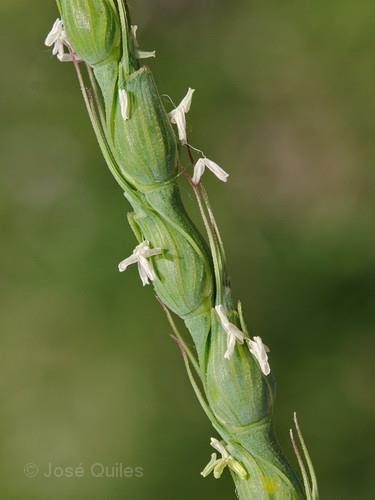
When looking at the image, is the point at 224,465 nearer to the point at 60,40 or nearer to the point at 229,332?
the point at 229,332

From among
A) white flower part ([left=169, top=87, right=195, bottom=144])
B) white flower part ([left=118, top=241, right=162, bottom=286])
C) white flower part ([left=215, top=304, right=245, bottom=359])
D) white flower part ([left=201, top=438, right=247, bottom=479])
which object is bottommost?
white flower part ([left=201, top=438, right=247, bottom=479])

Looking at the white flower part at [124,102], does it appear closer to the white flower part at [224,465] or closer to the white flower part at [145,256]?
the white flower part at [145,256]

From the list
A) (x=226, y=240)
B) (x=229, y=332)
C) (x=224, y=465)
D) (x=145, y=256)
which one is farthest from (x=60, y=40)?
(x=226, y=240)

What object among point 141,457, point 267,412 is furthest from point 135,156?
point 141,457

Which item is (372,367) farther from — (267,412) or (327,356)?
(267,412)

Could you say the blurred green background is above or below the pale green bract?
below

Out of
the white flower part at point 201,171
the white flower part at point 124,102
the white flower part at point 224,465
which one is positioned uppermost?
the white flower part at point 124,102

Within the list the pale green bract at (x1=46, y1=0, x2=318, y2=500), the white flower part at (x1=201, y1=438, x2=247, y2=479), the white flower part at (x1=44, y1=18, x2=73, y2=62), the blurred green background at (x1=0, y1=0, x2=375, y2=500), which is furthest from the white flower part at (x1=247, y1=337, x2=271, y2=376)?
the blurred green background at (x1=0, y1=0, x2=375, y2=500)

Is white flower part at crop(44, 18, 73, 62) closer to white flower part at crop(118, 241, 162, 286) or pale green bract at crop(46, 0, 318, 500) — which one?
pale green bract at crop(46, 0, 318, 500)

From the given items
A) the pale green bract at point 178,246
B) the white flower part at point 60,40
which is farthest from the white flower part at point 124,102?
the white flower part at point 60,40
